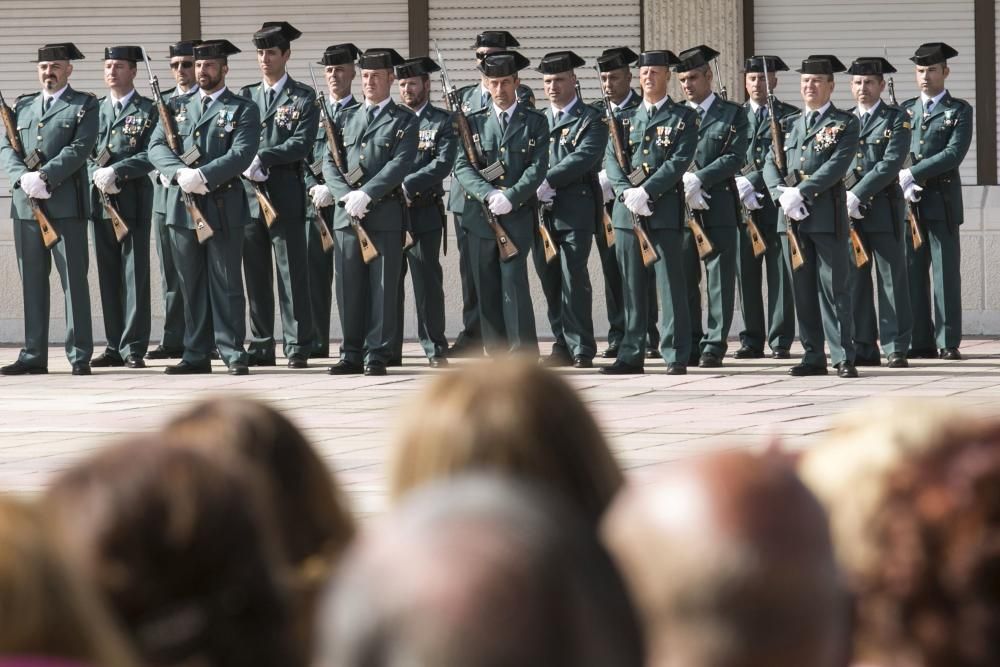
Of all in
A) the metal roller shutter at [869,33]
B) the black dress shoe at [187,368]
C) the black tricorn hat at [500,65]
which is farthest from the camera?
the metal roller shutter at [869,33]

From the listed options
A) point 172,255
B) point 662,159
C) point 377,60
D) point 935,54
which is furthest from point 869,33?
point 172,255

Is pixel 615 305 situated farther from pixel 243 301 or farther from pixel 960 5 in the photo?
pixel 960 5

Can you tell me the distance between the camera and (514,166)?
12148 millimetres

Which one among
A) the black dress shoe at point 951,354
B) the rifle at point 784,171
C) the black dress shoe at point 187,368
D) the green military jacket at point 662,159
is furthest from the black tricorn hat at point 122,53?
the black dress shoe at point 951,354

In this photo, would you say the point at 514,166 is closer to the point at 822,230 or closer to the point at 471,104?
the point at 471,104

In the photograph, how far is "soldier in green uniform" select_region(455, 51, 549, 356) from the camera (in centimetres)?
1202

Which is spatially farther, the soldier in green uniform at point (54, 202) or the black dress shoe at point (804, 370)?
the soldier in green uniform at point (54, 202)

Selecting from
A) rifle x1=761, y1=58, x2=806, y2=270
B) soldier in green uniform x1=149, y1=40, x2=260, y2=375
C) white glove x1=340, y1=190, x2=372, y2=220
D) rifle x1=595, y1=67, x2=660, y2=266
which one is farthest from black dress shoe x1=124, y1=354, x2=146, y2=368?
rifle x1=761, y1=58, x2=806, y2=270

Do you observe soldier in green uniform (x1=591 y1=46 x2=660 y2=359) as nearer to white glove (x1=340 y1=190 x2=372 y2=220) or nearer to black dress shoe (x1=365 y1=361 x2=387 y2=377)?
white glove (x1=340 y1=190 x2=372 y2=220)

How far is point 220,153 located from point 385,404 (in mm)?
2696

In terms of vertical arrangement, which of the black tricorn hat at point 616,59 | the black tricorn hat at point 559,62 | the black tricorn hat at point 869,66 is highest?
the black tricorn hat at point 616,59

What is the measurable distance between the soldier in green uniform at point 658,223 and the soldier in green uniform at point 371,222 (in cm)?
139

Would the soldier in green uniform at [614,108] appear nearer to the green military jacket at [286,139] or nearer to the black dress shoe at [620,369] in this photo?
the black dress shoe at [620,369]

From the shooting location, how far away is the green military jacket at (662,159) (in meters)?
11.9
